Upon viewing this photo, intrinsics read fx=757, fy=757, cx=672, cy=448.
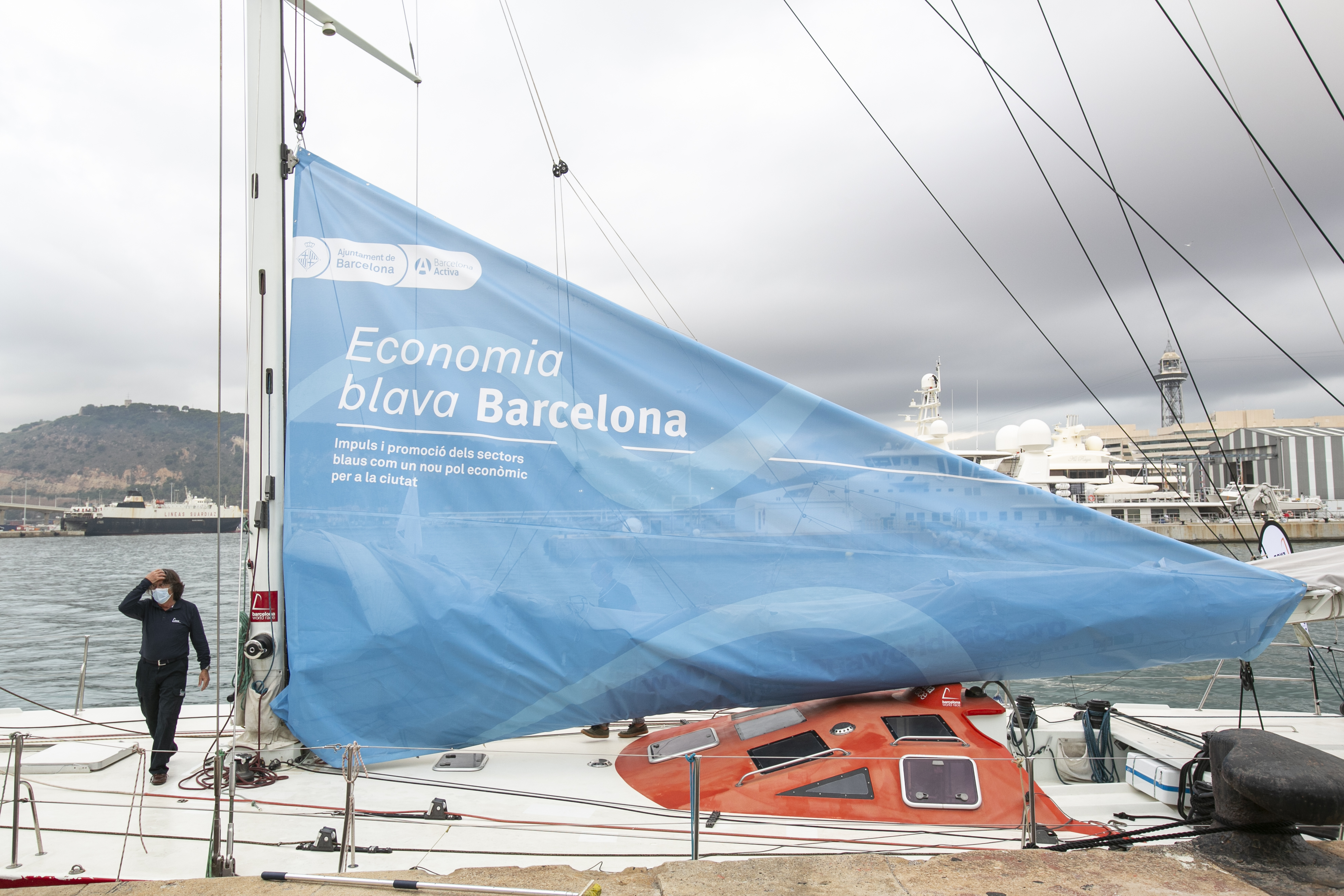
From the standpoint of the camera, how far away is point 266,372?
4.55 meters

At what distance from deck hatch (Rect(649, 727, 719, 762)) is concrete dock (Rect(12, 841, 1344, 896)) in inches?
65.7

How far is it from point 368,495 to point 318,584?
22.9 inches

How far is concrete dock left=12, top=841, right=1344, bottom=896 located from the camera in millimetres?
2537

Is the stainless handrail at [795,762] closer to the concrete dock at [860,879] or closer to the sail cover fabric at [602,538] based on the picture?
the sail cover fabric at [602,538]

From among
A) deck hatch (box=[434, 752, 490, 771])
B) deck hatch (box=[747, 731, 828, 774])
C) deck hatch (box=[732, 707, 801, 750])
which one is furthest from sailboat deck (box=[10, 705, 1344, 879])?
deck hatch (box=[732, 707, 801, 750])

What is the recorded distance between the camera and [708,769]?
431 cm

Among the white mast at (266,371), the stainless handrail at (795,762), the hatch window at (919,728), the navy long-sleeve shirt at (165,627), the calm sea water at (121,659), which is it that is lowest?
the calm sea water at (121,659)

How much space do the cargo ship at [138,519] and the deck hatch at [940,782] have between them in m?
76.1

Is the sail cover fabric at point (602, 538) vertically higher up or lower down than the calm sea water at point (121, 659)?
higher up

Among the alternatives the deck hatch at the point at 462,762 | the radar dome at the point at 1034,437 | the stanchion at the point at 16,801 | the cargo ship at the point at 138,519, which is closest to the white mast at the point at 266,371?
the deck hatch at the point at 462,762

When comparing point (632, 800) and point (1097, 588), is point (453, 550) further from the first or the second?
point (1097, 588)

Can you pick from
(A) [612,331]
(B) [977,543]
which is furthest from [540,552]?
(B) [977,543]

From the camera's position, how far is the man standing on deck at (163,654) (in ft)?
14.4

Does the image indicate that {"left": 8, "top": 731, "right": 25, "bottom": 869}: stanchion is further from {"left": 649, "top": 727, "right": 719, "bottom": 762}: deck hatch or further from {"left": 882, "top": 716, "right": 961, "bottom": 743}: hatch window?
{"left": 882, "top": 716, "right": 961, "bottom": 743}: hatch window
